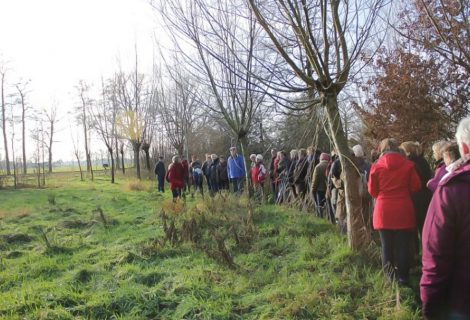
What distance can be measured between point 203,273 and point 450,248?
3725mm

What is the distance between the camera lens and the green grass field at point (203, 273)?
171 inches

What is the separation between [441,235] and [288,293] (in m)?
2.72

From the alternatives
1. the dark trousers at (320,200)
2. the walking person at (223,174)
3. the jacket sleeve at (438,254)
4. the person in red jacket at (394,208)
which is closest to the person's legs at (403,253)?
the person in red jacket at (394,208)

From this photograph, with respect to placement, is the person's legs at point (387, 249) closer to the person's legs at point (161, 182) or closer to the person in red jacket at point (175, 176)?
the person in red jacket at point (175, 176)

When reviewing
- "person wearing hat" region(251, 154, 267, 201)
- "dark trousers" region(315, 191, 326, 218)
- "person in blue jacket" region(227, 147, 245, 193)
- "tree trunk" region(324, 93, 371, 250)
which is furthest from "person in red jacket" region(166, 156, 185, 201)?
"tree trunk" region(324, 93, 371, 250)

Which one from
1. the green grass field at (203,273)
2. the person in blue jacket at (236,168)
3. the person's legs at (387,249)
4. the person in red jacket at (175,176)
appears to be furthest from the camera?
the person in red jacket at (175,176)

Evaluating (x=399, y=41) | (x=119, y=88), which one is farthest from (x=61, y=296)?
(x=119, y=88)

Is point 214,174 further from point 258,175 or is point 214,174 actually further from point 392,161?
point 392,161

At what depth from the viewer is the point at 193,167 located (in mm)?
16016

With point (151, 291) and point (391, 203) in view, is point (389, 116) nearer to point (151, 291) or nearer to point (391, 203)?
point (391, 203)

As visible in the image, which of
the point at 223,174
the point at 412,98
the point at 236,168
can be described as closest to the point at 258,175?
the point at 236,168

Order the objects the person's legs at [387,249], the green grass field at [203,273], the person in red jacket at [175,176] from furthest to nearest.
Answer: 1. the person in red jacket at [175,176]
2. the person's legs at [387,249]
3. the green grass field at [203,273]

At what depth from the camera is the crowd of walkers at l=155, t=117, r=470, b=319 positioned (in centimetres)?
210

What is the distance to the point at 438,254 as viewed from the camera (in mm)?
2121
